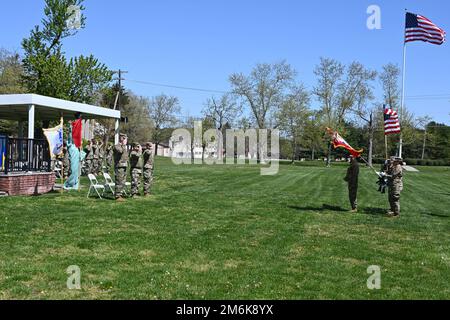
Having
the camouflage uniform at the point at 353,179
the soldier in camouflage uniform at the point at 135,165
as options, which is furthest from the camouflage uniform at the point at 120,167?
the camouflage uniform at the point at 353,179

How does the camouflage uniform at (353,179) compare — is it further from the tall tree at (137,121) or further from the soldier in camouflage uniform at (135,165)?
the tall tree at (137,121)

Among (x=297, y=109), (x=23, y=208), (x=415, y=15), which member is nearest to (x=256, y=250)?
(x=23, y=208)

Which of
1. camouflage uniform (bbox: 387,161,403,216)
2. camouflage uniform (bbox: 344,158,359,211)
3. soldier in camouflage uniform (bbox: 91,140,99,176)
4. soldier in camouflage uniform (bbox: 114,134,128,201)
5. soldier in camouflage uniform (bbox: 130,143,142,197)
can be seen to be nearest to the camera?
camouflage uniform (bbox: 387,161,403,216)

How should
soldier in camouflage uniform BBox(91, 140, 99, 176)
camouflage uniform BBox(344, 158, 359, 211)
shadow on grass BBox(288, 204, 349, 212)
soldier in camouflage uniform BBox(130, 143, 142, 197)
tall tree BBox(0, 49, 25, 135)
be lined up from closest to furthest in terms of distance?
camouflage uniform BBox(344, 158, 359, 211), shadow on grass BBox(288, 204, 349, 212), soldier in camouflage uniform BBox(130, 143, 142, 197), soldier in camouflage uniform BBox(91, 140, 99, 176), tall tree BBox(0, 49, 25, 135)

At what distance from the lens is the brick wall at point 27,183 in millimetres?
14945

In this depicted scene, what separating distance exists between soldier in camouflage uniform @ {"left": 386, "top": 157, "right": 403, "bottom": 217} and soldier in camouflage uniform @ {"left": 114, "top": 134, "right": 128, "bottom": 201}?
818 cm

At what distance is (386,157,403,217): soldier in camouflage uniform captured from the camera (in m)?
13.5

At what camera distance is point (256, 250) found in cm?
858

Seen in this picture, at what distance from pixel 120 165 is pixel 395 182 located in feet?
27.7

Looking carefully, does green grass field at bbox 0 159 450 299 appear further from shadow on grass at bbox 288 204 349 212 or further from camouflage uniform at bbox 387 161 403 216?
camouflage uniform at bbox 387 161 403 216

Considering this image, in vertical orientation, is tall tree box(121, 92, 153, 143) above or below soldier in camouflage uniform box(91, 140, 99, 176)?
above

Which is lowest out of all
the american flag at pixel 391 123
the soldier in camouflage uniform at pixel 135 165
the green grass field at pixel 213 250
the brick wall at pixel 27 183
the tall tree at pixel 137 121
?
the green grass field at pixel 213 250

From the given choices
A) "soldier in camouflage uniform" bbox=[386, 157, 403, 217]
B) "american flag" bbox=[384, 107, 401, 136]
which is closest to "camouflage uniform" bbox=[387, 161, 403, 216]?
"soldier in camouflage uniform" bbox=[386, 157, 403, 217]

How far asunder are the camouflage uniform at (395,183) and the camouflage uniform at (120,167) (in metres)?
8.18
